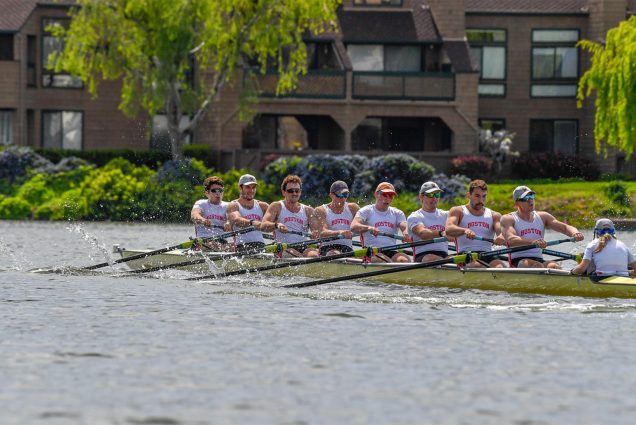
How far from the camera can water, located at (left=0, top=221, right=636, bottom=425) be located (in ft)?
42.2

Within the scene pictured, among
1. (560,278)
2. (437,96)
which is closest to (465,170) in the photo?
(437,96)

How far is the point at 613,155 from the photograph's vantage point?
186ft

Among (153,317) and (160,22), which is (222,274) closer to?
(153,317)

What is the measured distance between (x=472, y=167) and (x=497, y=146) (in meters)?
3.17

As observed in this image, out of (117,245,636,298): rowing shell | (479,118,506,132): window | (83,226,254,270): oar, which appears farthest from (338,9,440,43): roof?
(117,245,636,298): rowing shell

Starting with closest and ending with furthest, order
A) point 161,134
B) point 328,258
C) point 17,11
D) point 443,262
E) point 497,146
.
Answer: point 443,262 < point 328,258 < point 497,146 < point 17,11 < point 161,134

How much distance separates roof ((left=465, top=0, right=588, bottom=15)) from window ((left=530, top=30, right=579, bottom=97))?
806 mm

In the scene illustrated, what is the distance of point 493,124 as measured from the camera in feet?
197

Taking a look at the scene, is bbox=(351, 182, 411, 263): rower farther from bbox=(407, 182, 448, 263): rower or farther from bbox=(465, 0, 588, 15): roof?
bbox=(465, 0, 588, 15): roof

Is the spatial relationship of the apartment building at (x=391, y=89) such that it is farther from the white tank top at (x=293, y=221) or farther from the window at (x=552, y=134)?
the white tank top at (x=293, y=221)

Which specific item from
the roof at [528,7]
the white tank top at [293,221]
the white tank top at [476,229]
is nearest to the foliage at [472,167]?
the roof at [528,7]

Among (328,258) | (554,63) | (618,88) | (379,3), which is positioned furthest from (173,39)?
(328,258)

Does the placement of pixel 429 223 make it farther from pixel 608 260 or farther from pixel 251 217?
pixel 608 260

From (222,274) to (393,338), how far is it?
8.16 m
